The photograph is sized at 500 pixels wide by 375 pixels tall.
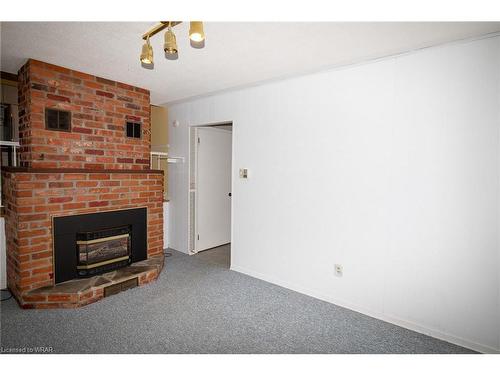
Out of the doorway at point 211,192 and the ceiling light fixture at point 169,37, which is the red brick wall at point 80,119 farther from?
the ceiling light fixture at point 169,37

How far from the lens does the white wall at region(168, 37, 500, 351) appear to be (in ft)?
6.52

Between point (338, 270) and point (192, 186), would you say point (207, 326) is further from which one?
point (192, 186)

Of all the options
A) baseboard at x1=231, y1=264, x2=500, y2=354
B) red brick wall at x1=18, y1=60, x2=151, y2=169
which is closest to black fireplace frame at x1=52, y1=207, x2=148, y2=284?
red brick wall at x1=18, y1=60, x2=151, y2=169

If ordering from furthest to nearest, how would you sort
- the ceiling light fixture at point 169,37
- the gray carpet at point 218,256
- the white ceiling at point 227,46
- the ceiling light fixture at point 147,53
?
the gray carpet at point 218,256
the white ceiling at point 227,46
the ceiling light fixture at point 147,53
the ceiling light fixture at point 169,37

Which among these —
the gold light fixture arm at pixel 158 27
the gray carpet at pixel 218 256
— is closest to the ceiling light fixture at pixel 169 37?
the gold light fixture arm at pixel 158 27

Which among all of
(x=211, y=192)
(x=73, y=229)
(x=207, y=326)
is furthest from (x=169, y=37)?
(x=211, y=192)

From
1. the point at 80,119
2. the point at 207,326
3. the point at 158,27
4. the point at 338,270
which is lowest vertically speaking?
the point at 207,326

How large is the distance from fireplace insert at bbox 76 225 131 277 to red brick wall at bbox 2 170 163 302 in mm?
246

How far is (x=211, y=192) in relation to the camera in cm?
434

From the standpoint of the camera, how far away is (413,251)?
2.27 meters

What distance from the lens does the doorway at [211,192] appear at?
13.5 feet

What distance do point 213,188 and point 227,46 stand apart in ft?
8.14

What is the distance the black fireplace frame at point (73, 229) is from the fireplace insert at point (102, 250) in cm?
4
